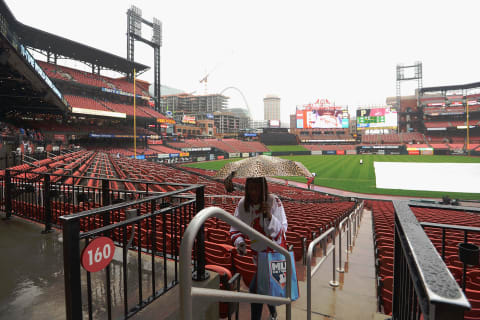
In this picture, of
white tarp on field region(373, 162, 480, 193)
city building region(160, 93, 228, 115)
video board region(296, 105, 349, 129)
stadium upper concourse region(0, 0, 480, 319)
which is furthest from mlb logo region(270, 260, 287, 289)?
city building region(160, 93, 228, 115)

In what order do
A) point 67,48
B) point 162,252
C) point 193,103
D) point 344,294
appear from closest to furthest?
point 162,252, point 344,294, point 67,48, point 193,103

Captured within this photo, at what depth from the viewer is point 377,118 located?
249ft

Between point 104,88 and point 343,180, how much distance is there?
43.7 m

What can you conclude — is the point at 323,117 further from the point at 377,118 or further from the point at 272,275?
the point at 272,275

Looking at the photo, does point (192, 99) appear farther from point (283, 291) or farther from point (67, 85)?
point (283, 291)

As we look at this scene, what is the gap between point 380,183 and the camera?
27.3m

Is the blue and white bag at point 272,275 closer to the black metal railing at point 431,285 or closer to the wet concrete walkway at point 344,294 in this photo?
the wet concrete walkway at point 344,294

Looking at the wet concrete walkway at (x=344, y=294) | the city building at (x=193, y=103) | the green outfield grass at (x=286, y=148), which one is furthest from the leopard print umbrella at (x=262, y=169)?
the city building at (x=193, y=103)

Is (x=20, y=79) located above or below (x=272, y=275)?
above

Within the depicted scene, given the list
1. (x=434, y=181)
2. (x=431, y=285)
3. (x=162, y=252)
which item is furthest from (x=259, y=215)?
(x=434, y=181)

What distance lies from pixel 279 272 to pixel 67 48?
5389 centimetres

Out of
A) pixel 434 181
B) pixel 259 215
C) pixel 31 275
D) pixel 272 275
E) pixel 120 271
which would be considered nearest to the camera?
pixel 272 275

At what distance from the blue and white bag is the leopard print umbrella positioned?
992mm

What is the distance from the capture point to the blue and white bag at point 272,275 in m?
3.02
